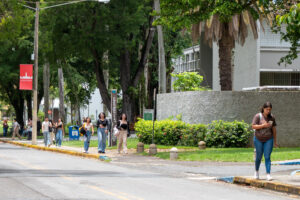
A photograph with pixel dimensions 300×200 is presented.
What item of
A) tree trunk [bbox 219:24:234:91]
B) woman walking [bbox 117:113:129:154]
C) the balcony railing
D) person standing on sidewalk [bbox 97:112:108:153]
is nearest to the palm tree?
tree trunk [bbox 219:24:234:91]

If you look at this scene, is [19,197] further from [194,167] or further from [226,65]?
[226,65]

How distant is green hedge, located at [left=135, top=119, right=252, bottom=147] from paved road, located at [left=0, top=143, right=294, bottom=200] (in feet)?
35.7

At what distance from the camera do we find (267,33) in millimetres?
47438

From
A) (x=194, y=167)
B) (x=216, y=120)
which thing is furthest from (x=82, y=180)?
(x=216, y=120)

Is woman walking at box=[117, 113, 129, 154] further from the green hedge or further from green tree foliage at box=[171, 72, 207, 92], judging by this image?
green tree foliage at box=[171, 72, 207, 92]

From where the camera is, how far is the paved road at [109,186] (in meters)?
12.9

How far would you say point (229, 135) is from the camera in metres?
29.5

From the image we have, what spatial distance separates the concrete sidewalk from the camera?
15.0 metres

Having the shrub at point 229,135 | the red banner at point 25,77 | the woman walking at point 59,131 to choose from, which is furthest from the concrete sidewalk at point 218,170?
the red banner at point 25,77

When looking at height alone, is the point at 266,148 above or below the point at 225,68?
below

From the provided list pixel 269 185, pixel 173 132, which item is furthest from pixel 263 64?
pixel 269 185

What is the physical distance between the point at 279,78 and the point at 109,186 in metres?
35.4

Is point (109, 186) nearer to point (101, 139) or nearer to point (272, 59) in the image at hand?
point (101, 139)

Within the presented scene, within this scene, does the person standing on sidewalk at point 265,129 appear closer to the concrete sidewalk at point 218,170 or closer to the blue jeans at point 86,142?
the concrete sidewalk at point 218,170
